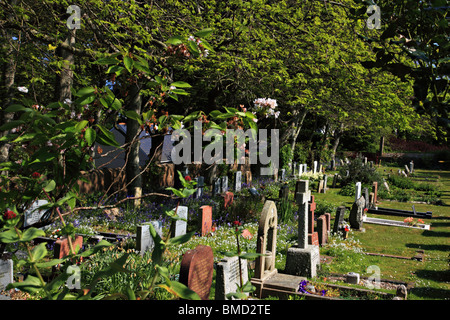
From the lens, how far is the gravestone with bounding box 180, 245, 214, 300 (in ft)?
15.8

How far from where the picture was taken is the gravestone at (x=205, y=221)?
33.0 feet

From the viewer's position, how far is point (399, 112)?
13961 millimetres

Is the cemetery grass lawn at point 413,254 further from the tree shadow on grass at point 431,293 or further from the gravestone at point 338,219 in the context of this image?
the gravestone at point 338,219

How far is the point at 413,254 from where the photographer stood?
32.3 feet

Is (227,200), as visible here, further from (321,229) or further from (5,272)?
(5,272)

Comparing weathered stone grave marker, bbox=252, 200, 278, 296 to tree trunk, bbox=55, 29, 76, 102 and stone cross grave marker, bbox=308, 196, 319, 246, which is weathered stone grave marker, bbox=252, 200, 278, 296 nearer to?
stone cross grave marker, bbox=308, 196, 319, 246

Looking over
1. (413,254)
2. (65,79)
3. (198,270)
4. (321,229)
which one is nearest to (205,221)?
(321,229)

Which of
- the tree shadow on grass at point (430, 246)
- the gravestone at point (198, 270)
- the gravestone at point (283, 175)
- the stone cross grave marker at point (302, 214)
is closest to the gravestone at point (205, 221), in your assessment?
the stone cross grave marker at point (302, 214)

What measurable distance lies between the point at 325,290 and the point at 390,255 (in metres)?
3.72

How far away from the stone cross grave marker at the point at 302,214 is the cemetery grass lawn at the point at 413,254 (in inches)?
38.3

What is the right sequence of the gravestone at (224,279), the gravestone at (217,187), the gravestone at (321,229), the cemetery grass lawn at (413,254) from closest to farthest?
1. the gravestone at (224,279)
2. the cemetery grass lawn at (413,254)
3. the gravestone at (321,229)
4. the gravestone at (217,187)

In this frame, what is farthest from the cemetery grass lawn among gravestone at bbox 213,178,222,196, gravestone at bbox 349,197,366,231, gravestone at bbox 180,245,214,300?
gravestone at bbox 213,178,222,196

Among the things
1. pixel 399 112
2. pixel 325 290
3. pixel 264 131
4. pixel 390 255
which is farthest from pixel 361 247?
pixel 264 131
